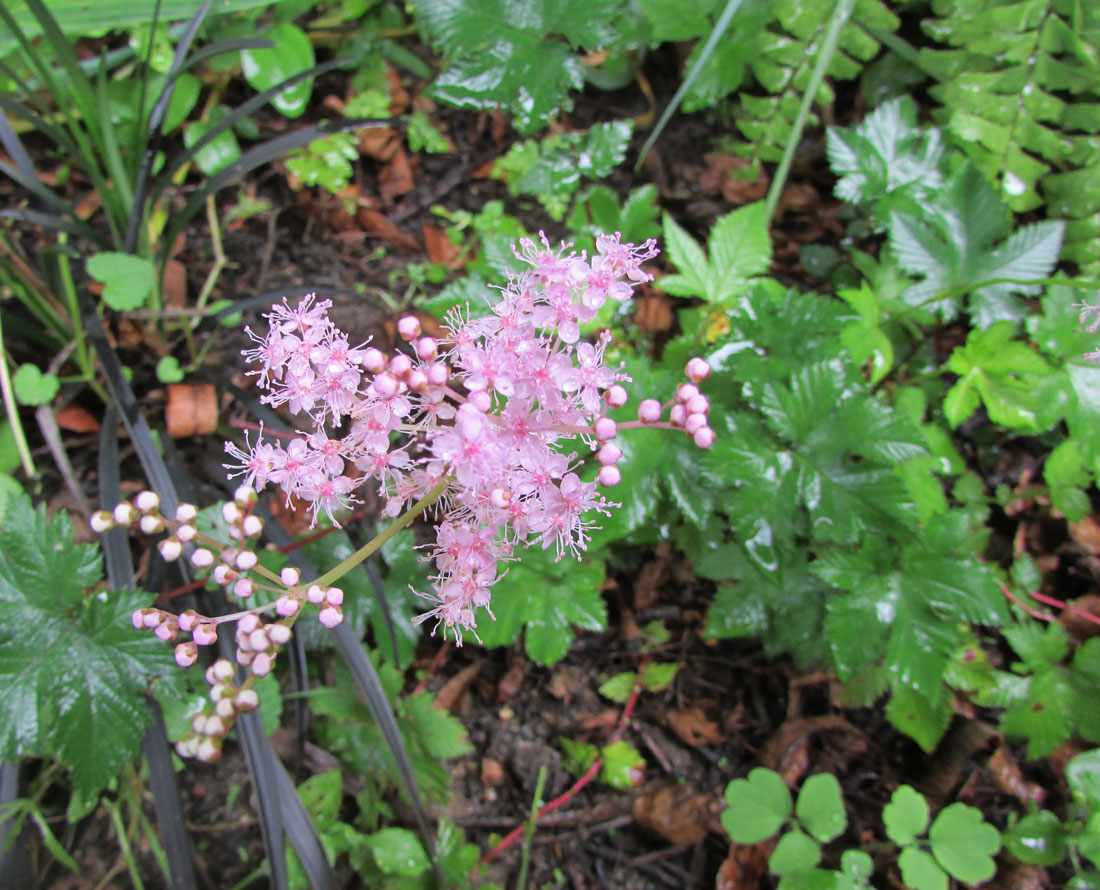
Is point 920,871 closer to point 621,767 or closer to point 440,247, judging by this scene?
point 621,767

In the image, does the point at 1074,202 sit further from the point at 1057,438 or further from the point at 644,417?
the point at 644,417

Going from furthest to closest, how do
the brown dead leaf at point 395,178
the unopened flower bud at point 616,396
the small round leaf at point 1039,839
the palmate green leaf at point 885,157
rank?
the brown dead leaf at point 395,178 → the palmate green leaf at point 885,157 → the small round leaf at point 1039,839 → the unopened flower bud at point 616,396

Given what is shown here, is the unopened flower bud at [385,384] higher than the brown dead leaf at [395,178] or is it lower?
higher

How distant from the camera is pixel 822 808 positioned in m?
2.02

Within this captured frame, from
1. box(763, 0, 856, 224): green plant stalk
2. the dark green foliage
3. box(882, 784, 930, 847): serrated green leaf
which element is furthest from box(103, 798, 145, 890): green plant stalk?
the dark green foliage

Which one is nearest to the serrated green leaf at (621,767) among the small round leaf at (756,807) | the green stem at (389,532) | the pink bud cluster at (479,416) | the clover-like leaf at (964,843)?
the small round leaf at (756,807)

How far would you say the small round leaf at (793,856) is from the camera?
2.00m

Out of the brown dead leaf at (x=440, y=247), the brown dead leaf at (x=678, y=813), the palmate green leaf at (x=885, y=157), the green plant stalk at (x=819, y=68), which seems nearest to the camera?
the brown dead leaf at (x=678, y=813)

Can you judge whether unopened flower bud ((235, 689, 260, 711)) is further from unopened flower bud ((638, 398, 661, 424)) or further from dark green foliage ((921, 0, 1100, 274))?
dark green foliage ((921, 0, 1100, 274))

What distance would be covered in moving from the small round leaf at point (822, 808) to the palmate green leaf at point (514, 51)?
2121 mm

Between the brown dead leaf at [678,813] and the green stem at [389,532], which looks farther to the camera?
the brown dead leaf at [678,813]

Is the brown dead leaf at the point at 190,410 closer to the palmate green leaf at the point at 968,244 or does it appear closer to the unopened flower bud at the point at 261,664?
the unopened flower bud at the point at 261,664


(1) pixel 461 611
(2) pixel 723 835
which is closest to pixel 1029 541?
(2) pixel 723 835

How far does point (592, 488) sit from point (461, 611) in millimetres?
349
